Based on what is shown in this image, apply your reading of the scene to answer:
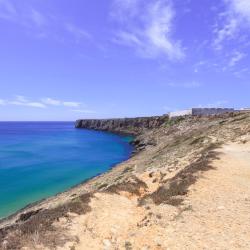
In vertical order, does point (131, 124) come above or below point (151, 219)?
above

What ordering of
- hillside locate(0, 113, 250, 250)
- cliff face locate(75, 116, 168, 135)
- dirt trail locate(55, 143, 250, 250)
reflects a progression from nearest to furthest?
1. hillside locate(0, 113, 250, 250)
2. dirt trail locate(55, 143, 250, 250)
3. cliff face locate(75, 116, 168, 135)

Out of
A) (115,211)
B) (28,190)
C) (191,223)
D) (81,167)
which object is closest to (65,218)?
(115,211)

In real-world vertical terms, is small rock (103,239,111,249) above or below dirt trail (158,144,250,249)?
below

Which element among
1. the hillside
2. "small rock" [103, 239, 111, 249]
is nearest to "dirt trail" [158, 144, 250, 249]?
the hillside

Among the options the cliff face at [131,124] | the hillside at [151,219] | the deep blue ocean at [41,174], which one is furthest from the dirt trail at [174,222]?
the cliff face at [131,124]

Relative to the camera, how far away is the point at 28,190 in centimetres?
4019

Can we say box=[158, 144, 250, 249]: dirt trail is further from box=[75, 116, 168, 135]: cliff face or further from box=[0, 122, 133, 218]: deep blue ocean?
box=[75, 116, 168, 135]: cliff face

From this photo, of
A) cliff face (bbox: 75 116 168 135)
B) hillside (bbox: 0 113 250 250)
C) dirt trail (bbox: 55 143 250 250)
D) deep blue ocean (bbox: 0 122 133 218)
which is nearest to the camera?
hillside (bbox: 0 113 250 250)

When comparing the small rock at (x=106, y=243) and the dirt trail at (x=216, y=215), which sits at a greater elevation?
the dirt trail at (x=216, y=215)

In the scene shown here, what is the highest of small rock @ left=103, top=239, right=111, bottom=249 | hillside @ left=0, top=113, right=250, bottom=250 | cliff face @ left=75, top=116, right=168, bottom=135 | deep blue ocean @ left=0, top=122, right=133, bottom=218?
cliff face @ left=75, top=116, right=168, bottom=135

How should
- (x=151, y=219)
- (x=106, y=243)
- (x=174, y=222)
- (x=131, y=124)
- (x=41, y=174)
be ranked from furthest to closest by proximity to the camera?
(x=131, y=124)
(x=41, y=174)
(x=151, y=219)
(x=174, y=222)
(x=106, y=243)

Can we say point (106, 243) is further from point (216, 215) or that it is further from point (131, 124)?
point (131, 124)

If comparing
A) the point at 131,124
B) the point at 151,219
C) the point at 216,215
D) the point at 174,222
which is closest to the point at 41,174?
the point at 151,219

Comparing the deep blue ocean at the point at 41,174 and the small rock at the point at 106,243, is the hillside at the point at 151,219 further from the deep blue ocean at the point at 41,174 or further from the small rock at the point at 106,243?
the deep blue ocean at the point at 41,174
